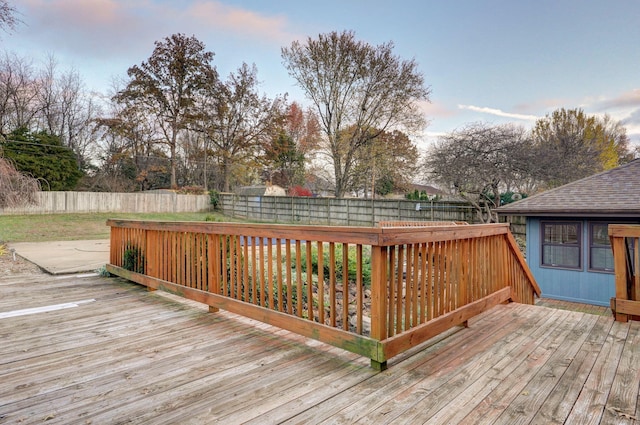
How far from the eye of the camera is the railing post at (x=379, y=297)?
74.5 inches

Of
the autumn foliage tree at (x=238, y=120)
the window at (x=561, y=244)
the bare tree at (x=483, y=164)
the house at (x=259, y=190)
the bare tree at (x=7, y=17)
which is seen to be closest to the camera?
the bare tree at (x=7, y=17)

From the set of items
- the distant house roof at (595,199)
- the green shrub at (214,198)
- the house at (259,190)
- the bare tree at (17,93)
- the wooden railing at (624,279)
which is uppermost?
the bare tree at (17,93)

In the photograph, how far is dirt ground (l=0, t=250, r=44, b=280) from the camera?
16.5ft

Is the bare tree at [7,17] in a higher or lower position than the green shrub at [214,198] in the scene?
higher

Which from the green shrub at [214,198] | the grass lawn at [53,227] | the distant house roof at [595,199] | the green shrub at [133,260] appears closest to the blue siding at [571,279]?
the distant house roof at [595,199]

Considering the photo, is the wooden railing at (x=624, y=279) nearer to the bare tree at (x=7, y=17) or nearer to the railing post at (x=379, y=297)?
the railing post at (x=379, y=297)

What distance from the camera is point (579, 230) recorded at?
26.6 feet

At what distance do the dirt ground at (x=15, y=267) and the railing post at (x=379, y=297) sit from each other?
5.32 metres

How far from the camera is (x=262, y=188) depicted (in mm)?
23656

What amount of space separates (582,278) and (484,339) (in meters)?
7.42

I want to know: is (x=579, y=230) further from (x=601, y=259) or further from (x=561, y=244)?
(x=601, y=259)

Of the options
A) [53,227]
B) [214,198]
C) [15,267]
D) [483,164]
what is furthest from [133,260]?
[214,198]

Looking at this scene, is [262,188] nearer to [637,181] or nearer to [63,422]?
[637,181]

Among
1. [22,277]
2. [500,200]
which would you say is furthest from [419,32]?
[22,277]
